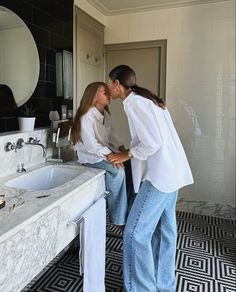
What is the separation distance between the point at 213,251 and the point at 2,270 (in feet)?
6.30

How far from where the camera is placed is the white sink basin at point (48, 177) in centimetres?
169

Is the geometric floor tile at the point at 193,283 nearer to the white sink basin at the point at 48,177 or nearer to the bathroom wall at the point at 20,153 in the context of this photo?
the white sink basin at the point at 48,177

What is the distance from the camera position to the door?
3.08 m

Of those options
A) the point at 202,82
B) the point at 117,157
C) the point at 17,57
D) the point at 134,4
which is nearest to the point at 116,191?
the point at 117,157

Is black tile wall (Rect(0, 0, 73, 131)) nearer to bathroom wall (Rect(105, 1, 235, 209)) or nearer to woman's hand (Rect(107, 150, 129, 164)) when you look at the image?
woman's hand (Rect(107, 150, 129, 164))

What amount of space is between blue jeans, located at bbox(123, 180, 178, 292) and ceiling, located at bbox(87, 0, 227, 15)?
2158mm

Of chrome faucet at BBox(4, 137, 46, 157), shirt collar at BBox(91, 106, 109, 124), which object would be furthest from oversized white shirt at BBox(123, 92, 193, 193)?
chrome faucet at BBox(4, 137, 46, 157)

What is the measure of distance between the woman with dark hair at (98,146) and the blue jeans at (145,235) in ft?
0.83

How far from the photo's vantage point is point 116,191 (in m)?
1.80

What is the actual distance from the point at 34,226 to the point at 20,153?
0.82 meters

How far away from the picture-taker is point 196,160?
3041 mm

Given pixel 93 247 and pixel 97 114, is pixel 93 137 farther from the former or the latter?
pixel 93 247

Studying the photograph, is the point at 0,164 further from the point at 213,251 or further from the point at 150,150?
the point at 213,251

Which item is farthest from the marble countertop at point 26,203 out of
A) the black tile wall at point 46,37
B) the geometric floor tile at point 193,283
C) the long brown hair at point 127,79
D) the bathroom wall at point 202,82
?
the bathroom wall at point 202,82
